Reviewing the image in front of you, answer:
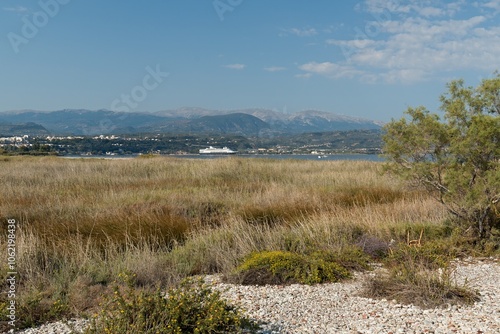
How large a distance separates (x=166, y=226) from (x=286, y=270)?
3.73m

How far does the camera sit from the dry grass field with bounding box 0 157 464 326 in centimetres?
602

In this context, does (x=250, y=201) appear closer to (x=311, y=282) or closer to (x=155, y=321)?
(x=311, y=282)

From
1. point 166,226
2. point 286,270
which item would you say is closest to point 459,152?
point 286,270

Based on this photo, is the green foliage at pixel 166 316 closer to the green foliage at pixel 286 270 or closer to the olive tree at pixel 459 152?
the green foliage at pixel 286 270

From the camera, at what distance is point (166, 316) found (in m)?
3.98

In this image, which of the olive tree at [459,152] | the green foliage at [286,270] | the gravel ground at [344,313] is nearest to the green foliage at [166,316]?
the gravel ground at [344,313]

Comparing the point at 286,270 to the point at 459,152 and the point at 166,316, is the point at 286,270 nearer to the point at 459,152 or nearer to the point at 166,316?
the point at 166,316

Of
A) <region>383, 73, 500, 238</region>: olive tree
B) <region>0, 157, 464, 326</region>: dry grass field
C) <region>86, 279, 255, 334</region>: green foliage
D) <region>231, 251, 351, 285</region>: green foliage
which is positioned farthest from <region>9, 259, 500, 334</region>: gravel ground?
<region>383, 73, 500, 238</region>: olive tree

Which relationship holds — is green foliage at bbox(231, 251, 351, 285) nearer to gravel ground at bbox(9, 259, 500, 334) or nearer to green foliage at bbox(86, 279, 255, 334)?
gravel ground at bbox(9, 259, 500, 334)

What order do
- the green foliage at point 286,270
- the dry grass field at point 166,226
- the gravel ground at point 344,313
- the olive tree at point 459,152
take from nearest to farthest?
1. the gravel ground at point 344,313
2. the dry grass field at point 166,226
3. the green foliage at point 286,270
4. the olive tree at point 459,152

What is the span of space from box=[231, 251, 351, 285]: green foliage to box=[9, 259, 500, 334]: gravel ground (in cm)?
21

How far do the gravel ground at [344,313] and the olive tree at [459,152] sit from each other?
7.46 feet

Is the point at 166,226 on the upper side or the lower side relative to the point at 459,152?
lower

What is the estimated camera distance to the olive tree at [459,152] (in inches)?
302
